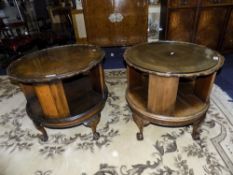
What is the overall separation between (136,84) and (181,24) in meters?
1.53

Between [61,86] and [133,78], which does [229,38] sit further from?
[61,86]

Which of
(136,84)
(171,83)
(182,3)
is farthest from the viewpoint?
(182,3)

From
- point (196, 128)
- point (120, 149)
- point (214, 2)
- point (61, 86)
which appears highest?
point (214, 2)

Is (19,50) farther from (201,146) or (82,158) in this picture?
(201,146)

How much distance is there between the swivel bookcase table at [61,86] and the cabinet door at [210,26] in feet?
6.06

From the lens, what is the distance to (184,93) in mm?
1570

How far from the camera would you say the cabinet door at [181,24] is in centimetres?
254

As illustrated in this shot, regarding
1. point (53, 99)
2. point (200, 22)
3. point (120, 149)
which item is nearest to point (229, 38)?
point (200, 22)

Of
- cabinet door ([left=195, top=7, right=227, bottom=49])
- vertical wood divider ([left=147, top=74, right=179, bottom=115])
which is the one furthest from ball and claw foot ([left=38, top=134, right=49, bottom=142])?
cabinet door ([left=195, top=7, right=227, bottom=49])

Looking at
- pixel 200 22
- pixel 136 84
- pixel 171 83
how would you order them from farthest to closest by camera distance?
pixel 200 22, pixel 136 84, pixel 171 83

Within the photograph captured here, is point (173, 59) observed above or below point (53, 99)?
above

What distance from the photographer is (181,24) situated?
8.63 ft

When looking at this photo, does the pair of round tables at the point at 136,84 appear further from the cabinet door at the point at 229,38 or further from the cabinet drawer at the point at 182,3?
the cabinet door at the point at 229,38

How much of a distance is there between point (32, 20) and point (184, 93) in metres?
4.50
